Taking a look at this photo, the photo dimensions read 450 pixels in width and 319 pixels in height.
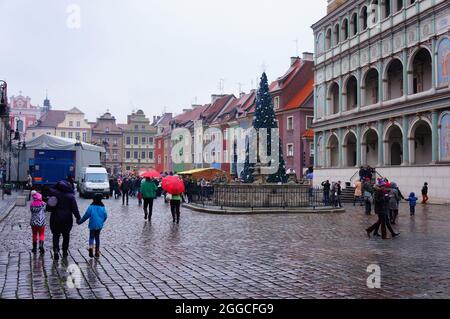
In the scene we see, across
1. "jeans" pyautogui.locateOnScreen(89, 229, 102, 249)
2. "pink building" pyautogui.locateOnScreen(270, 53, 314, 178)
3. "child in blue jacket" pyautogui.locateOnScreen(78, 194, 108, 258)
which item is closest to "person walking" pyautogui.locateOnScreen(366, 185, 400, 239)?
"child in blue jacket" pyautogui.locateOnScreen(78, 194, 108, 258)

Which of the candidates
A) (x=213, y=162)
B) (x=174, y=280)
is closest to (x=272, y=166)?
(x=174, y=280)

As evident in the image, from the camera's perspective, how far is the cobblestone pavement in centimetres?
757

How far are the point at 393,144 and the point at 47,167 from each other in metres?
27.2

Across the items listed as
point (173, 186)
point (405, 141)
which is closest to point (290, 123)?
point (405, 141)

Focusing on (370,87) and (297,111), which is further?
(297,111)

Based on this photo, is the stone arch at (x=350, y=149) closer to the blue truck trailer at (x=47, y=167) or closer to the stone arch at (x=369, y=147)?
the stone arch at (x=369, y=147)

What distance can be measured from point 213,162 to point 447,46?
1919 inches

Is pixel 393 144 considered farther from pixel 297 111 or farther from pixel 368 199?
pixel 297 111

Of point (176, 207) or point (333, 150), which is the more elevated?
point (333, 150)

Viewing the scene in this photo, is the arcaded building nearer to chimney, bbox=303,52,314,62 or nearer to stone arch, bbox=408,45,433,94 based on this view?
stone arch, bbox=408,45,433,94

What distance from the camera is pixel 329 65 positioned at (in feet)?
153

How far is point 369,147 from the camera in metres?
43.4

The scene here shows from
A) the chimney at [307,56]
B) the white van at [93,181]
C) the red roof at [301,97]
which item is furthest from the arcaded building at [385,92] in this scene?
the white van at [93,181]
